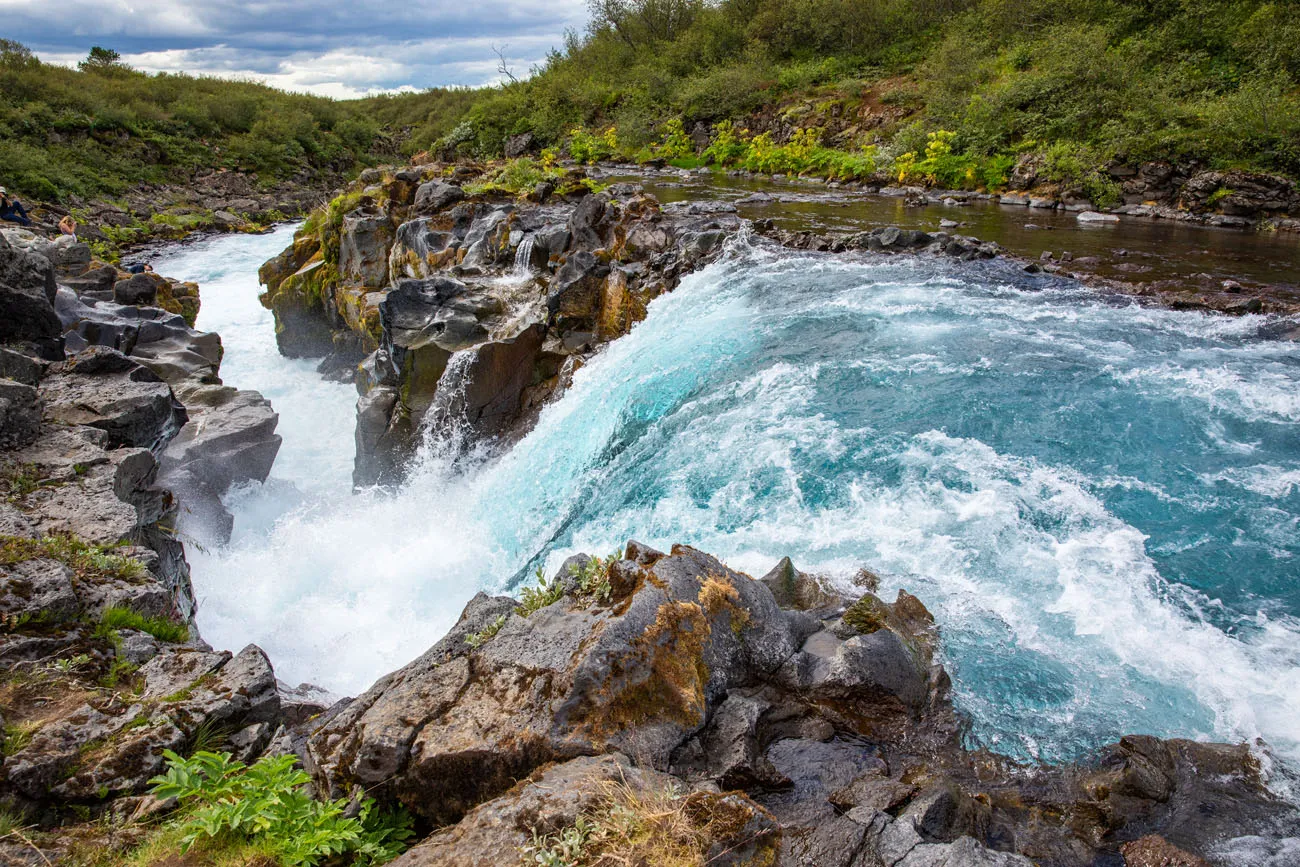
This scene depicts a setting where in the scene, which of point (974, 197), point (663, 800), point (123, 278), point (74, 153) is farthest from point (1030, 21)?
point (74, 153)

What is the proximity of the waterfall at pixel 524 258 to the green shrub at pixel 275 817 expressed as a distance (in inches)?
529

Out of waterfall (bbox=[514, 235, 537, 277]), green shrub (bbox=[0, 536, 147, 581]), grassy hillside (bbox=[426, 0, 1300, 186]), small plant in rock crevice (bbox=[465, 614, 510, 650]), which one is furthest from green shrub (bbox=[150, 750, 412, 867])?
grassy hillside (bbox=[426, 0, 1300, 186])

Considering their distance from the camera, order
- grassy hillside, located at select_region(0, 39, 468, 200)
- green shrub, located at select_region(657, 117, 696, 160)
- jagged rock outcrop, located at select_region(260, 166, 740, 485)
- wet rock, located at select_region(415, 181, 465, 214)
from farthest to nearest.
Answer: green shrub, located at select_region(657, 117, 696, 160) → grassy hillside, located at select_region(0, 39, 468, 200) → wet rock, located at select_region(415, 181, 465, 214) → jagged rock outcrop, located at select_region(260, 166, 740, 485)

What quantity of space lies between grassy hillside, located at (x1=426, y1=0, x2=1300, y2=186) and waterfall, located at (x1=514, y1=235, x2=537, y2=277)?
1973cm

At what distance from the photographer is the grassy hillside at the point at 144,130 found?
115ft

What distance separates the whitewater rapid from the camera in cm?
588

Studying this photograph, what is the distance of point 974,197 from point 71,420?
2808 centimetres

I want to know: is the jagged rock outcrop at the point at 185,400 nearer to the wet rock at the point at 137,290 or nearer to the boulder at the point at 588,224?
the wet rock at the point at 137,290

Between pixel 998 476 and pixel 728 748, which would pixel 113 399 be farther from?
pixel 998 476

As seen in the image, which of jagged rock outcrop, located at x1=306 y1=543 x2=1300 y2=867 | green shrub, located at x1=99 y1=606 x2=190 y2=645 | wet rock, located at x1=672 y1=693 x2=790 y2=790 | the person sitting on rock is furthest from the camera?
the person sitting on rock

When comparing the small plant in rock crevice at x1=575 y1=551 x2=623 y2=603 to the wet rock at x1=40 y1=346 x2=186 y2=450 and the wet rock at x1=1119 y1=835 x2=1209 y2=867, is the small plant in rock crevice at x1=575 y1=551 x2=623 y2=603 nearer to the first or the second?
the wet rock at x1=1119 y1=835 x2=1209 y2=867

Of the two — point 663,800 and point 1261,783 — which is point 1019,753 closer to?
point 1261,783

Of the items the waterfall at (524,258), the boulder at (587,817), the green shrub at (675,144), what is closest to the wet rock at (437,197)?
the waterfall at (524,258)

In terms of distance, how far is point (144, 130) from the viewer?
139 feet
